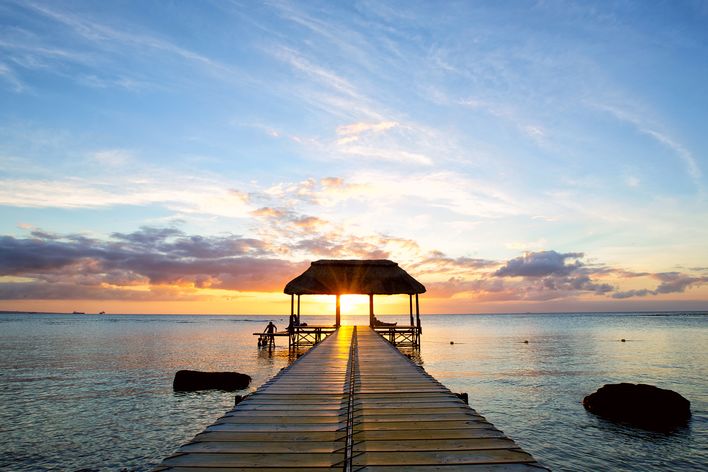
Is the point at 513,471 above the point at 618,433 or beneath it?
above

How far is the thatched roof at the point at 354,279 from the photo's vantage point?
32562mm

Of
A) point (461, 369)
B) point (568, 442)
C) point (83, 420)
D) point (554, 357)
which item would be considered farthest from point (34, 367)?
point (554, 357)

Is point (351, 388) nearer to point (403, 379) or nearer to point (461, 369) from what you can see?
point (403, 379)

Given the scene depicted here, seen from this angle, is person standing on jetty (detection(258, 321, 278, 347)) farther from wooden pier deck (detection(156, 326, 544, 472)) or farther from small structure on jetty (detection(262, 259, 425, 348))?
wooden pier deck (detection(156, 326, 544, 472))

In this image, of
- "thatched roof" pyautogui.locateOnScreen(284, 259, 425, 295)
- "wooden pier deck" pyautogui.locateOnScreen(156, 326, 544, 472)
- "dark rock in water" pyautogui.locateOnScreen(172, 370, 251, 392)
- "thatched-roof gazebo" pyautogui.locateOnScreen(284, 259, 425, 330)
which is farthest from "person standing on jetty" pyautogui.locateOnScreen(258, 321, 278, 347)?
"wooden pier deck" pyautogui.locateOnScreen(156, 326, 544, 472)

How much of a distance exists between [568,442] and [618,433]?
206cm

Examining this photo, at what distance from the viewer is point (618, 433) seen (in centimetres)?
1336

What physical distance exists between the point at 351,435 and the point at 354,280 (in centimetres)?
2815

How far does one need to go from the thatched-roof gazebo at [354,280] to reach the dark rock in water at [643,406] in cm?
1802

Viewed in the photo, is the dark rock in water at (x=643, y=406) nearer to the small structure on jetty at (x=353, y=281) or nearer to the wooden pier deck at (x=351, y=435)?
the wooden pier deck at (x=351, y=435)

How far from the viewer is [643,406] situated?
15094mm

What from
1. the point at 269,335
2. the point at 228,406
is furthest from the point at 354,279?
the point at 228,406

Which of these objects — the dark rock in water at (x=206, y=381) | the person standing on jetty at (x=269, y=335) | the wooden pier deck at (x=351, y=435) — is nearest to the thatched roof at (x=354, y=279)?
the person standing on jetty at (x=269, y=335)

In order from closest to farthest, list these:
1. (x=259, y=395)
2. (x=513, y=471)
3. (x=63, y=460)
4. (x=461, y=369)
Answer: (x=513, y=471) < (x=259, y=395) < (x=63, y=460) < (x=461, y=369)
